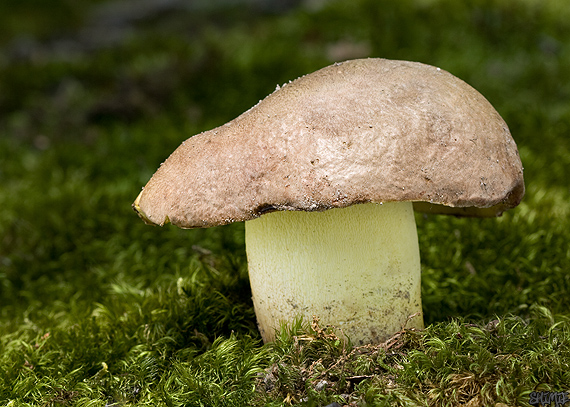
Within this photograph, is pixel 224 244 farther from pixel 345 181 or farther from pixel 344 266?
pixel 345 181

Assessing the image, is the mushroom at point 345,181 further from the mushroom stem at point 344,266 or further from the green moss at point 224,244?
the green moss at point 224,244

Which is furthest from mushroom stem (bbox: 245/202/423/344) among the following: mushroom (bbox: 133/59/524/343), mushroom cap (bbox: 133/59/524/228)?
Result: mushroom cap (bbox: 133/59/524/228)

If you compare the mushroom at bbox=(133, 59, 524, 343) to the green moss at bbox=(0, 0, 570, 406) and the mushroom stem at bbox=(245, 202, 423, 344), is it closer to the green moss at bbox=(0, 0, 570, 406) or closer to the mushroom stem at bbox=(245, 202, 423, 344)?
the mushroom stem at bbox=(245, 202, 423, 344)

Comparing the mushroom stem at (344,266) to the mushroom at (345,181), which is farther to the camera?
the mushroom stem at (344,266)

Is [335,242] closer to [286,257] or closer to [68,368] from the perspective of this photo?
[286,257]

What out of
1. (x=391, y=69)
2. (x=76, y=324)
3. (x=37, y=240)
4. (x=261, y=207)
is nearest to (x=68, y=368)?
(x=76, y=324)

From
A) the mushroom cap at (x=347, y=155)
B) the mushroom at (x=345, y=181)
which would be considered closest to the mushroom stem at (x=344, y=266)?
the mushroom at (x=345, y=181)
